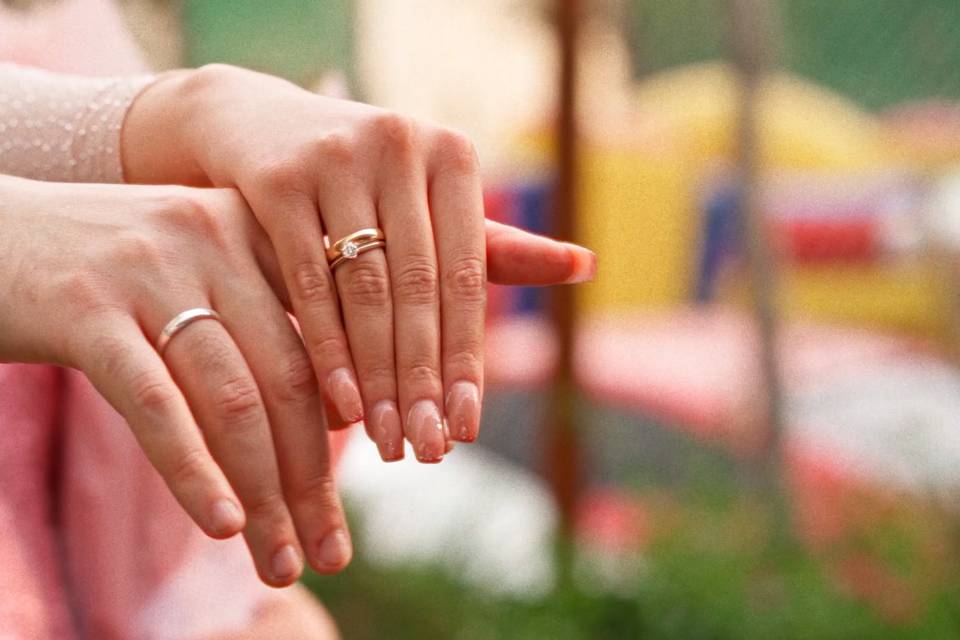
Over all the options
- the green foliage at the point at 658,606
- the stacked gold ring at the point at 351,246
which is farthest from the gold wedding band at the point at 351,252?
the green foliage at the point at 658,606

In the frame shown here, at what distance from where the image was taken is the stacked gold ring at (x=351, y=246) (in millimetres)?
758

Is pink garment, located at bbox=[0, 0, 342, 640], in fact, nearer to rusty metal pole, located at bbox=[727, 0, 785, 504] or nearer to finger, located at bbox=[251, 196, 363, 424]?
finger, located at bbox=[251, 196, 363, 424]

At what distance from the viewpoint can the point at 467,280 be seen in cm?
79

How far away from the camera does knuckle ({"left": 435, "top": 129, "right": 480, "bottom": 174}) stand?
2.63ft

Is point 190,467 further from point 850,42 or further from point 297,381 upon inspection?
point 850,42

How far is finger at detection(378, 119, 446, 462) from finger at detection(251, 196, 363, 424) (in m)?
0.04

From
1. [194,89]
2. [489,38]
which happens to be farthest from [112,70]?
[489,38]

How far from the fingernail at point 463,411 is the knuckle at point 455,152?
154 millimetres

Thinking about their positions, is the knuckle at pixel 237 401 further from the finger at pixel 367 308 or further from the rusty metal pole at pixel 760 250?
the rusty metal pole at pixel 760 250

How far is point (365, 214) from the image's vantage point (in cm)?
77

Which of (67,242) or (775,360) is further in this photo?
(775,360)

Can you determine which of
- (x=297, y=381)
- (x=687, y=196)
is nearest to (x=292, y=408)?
(x=297, y=381)

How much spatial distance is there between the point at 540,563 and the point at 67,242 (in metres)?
2.03

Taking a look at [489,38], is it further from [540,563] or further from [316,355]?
[316,355]
